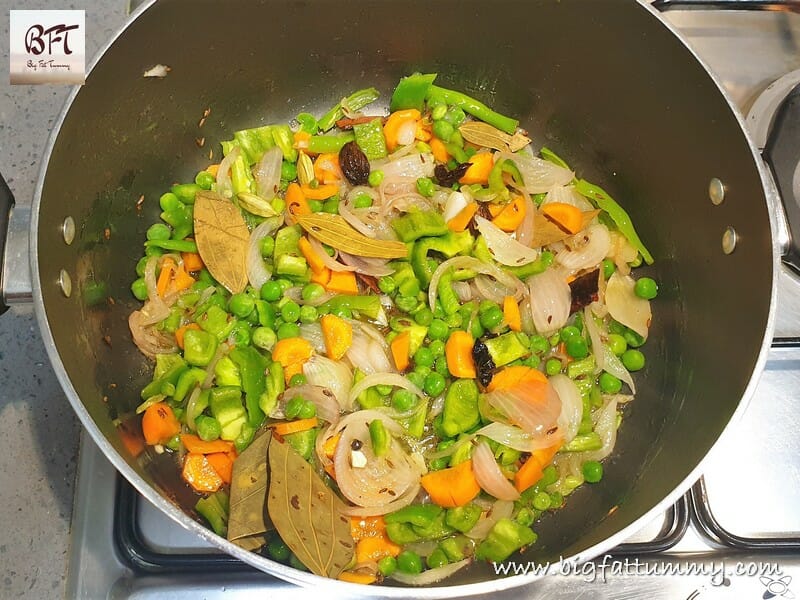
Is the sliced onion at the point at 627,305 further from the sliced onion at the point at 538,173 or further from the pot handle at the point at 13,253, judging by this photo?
the pot handle at the point at 13,253

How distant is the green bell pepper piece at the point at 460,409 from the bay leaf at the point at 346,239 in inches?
16.8

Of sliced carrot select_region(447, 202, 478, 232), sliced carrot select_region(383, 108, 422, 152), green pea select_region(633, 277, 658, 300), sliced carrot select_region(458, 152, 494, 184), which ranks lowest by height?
green pea select_region(633, 277, 658, 300)

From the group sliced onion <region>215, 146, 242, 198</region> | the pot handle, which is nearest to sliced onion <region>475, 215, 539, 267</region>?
sliced onion <region>215, 146, 242, 198</region>

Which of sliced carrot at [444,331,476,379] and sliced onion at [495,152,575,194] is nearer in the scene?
sliced carrot at [444,331,476,379]

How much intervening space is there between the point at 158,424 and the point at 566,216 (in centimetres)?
133

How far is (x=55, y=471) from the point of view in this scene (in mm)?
1827

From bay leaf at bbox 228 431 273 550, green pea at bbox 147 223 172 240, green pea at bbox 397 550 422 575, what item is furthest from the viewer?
green pea at bbox 147 223 172 240

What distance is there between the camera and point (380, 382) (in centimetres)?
182

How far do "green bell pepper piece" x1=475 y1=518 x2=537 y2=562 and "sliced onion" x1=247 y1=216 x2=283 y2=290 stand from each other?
971 mm

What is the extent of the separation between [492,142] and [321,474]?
116cm

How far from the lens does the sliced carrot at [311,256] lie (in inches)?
76.4

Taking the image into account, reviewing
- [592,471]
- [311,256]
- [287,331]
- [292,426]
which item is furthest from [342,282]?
[592,471]

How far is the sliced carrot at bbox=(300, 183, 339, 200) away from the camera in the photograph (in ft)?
6.82

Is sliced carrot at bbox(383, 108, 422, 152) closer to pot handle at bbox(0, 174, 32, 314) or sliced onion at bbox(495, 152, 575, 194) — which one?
sliced onion at bbox(495, 152, 575, 194)
